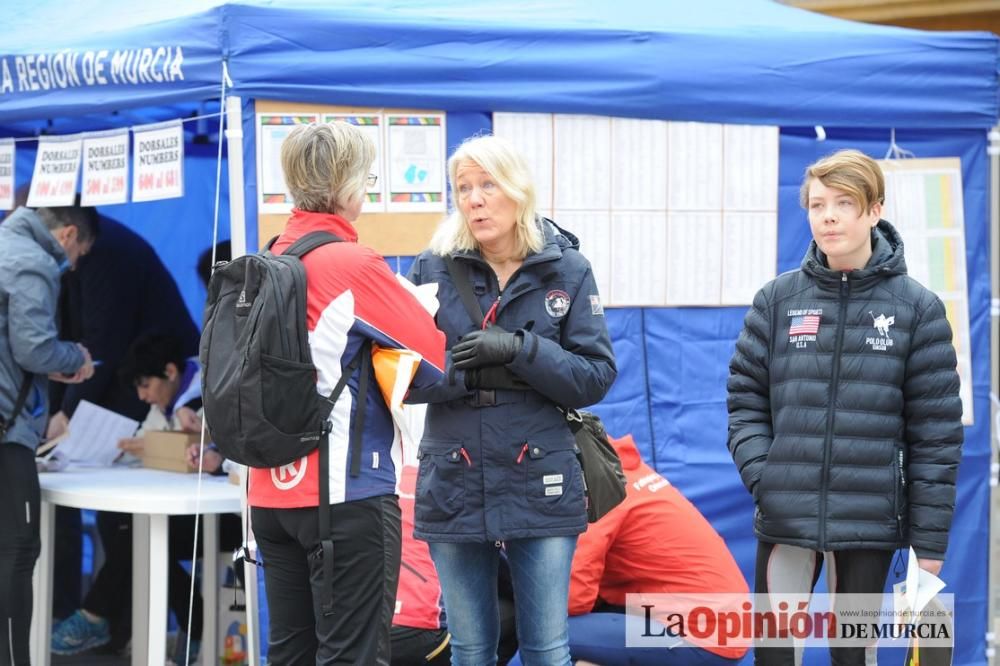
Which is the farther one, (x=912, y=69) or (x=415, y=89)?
(x=912, y=69)

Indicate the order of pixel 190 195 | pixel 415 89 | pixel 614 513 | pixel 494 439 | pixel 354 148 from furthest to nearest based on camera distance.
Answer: pixel 190 195 < pixel 415 89 < pixel 614 513 < pixel 494 439 < pixel 354 148

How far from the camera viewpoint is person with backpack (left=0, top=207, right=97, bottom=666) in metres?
4.14

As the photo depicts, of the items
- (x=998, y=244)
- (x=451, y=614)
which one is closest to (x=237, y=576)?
(x=451, y=614)

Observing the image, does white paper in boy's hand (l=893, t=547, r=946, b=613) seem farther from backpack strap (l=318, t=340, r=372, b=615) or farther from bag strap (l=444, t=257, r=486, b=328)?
backpack strap (l=318, t=340, r=372, b=615)

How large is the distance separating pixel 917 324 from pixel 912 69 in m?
1.71

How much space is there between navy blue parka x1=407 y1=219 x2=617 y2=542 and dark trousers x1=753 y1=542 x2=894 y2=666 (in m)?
0.54

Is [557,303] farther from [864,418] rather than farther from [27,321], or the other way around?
[27,321]

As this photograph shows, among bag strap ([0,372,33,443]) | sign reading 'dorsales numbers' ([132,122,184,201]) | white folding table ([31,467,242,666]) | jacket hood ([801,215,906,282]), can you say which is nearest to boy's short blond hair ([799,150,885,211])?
jacket hood ([801,215,906,282])

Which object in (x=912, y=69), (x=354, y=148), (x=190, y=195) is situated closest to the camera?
(x=354, y=148)

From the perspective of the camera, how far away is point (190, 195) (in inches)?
225

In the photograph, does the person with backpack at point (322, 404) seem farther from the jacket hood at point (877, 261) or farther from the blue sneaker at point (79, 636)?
the blue sneaker at point (79, 636)

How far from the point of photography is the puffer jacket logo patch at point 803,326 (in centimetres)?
320

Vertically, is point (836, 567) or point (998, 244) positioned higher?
point (998, 244)

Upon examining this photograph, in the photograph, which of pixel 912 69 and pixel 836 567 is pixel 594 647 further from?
pixel 912 69
